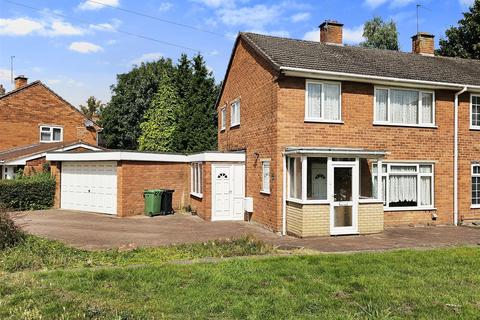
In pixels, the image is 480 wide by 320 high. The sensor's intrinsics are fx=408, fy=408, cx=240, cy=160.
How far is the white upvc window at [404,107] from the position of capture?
49.4 ft

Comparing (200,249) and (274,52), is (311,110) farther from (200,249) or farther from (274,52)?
(200,249)

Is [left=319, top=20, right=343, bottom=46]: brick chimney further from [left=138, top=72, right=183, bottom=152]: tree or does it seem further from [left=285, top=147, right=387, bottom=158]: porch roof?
[left=138, top=72, right=183, bottom=152]: tree

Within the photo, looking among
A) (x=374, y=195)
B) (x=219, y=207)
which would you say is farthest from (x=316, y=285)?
(x=219, y=207)

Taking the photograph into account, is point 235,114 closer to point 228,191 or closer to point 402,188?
point 228,191

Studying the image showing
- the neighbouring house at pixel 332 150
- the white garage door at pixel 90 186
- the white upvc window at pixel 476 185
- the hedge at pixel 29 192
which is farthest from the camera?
the hedge at pixel 29 192

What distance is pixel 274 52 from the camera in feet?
48.3

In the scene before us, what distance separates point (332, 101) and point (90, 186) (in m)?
11.5

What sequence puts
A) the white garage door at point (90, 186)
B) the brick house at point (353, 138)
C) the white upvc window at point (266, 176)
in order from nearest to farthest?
the brick house at point (353, 138), the white upvc window at point (266, 176), the white garage door at point (90, 186)

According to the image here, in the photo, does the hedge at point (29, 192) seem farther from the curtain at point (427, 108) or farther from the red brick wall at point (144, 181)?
the curtain at point (427, 108)

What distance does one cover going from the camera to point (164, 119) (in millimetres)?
37375

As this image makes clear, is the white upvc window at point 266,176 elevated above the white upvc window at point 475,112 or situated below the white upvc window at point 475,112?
below

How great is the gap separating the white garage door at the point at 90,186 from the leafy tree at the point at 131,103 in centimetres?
2188

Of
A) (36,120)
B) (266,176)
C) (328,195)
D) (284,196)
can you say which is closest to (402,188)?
(328,195)

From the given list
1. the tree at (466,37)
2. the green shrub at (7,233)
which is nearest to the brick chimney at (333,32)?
the green shrub at (7,233)
